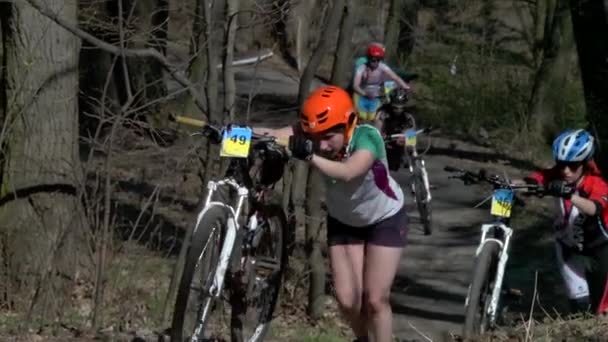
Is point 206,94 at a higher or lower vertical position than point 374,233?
higher

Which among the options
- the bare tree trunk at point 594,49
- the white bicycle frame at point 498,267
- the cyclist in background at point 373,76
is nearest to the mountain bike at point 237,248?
the white bicycle frame at point 498,267

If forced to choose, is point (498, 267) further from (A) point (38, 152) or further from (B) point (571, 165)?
(A) point (38, 152)

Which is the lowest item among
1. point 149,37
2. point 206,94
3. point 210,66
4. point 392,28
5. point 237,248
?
point 237,248

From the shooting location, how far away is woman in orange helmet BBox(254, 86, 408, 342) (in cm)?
636

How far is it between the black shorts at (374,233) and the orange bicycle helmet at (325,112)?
0.61 metres

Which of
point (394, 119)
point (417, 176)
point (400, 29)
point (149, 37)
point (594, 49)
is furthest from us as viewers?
point (400, 29)

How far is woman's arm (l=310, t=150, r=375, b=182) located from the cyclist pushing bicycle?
1768mm

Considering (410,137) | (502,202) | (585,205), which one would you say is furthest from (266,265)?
(410,137)

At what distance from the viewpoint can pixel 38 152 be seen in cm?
907

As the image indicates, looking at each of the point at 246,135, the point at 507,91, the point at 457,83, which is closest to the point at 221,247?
the point at 246,135

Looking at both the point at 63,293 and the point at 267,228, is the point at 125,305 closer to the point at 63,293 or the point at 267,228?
the point at 63,293

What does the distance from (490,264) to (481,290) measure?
0.18 metres

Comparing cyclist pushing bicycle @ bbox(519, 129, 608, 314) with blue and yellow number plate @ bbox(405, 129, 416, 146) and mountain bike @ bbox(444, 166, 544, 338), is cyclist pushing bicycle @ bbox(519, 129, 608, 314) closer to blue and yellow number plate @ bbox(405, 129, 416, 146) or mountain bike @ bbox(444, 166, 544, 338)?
mountain bike @ bbox(444, 166, 544, 338)

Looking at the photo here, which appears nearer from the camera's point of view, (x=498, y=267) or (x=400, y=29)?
(x=498, y=267)
